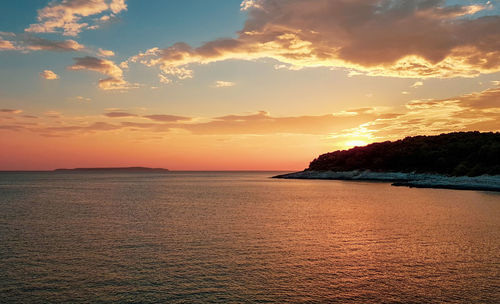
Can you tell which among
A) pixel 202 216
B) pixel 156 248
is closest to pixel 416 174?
pixel 202 216

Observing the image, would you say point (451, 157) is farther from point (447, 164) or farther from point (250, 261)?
A: point (250, 261)

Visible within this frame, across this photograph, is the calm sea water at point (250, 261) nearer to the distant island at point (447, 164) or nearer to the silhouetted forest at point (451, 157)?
the distant island at point (447, 164)

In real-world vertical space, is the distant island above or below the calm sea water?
above

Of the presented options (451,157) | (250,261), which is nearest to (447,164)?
(451,157)

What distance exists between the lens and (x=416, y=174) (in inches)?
6516

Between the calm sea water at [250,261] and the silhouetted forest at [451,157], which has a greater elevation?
the silhouetted forest at [451,157]

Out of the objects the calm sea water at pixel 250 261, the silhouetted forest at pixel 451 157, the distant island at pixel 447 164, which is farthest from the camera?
the silhouetted forest at pixel 451 157

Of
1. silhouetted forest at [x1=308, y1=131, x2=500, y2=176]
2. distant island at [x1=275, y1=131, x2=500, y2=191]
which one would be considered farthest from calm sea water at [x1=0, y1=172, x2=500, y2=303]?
silhouetted forest at [x1=308, y1=131, x2=500, y2=176]

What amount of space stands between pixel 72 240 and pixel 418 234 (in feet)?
111

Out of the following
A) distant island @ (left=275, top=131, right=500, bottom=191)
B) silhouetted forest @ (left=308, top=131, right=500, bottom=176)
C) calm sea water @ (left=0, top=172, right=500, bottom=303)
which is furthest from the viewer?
silhouetted forest @ (left=308, top=131, right=500, bottom=176)

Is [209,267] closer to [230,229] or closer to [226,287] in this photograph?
[226,287]

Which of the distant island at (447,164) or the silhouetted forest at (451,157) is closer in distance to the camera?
the distant island at (447,164)

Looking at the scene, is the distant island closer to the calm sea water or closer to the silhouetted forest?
the silhouetted forest

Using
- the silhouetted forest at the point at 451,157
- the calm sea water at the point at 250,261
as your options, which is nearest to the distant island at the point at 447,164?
the silhouetted forest at the point at 451,157
